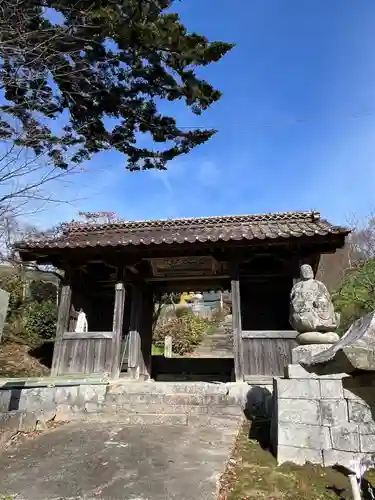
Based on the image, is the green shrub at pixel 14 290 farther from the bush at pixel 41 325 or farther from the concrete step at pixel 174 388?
the concrete step at pixel 174 388

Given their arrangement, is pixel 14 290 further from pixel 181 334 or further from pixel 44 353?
pixel 181 334

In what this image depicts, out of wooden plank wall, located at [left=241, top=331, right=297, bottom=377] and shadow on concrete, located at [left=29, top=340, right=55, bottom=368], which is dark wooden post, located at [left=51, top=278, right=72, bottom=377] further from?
wooden plank wall, located at [left=241, top=331, right=297, bottom=377]

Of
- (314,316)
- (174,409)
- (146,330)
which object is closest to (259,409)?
(174,409)

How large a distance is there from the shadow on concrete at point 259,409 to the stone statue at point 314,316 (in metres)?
2.00

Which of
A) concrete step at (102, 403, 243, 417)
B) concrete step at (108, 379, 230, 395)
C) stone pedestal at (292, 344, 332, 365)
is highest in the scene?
stone pedestal at (292, 344, 332, 365)

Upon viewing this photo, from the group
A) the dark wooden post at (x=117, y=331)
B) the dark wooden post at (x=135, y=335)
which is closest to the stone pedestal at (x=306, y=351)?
the dark wooden post at (x=117, y=331)

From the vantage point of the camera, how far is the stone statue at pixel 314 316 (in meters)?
4.90

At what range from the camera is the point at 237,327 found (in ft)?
27.2

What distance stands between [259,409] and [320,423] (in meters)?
2.47

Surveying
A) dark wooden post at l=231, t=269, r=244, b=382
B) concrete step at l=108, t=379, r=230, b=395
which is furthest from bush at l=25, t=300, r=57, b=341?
dark wooden post at l=231, t=269, r=244, b=382

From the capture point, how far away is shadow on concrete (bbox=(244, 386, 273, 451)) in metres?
5.96

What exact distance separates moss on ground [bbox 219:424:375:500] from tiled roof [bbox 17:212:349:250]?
4.90 m

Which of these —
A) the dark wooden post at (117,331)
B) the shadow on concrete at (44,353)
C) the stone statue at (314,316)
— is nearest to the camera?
the stone statue at (314,316)

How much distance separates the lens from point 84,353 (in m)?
8.84
